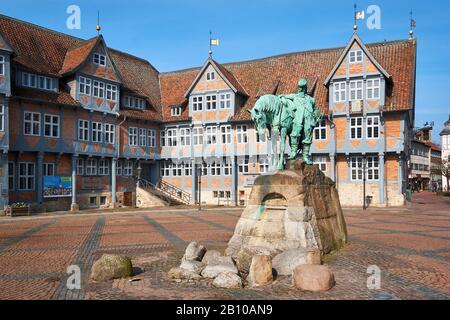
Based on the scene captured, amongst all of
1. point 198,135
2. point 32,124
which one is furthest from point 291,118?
point 198,135

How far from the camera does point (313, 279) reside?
28.4 feet

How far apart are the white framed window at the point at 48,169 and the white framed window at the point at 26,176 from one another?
3.00ft

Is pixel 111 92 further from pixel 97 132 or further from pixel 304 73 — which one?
pixel 304 73

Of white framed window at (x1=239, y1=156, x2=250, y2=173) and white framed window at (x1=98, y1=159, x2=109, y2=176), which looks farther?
white framed window at (x1=239, y1=156, x2=250, y2=173)

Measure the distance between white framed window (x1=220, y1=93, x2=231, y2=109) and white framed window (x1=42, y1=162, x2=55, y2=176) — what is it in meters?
15.9

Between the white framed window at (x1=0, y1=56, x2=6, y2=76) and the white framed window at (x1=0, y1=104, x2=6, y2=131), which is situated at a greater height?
the white framed window at (x1=0, y1=56, x2=6, y2=76)

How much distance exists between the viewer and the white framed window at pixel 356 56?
3509cm

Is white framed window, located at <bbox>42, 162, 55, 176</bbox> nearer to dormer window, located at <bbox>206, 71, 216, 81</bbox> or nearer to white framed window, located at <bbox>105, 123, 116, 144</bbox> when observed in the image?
white framed window, located at <bbox>105, 123, 116, 144</bbox>

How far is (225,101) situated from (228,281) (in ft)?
104

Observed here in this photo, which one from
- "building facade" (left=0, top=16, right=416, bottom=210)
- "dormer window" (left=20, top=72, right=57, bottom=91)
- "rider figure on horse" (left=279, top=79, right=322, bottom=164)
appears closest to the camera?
"rider figure on horse" (left=279, top=79, right=322, bottom=164)

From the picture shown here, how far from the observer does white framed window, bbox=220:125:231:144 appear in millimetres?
39938

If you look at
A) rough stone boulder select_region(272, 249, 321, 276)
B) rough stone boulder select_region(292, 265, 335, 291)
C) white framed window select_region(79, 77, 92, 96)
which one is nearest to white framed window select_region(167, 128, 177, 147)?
white framed window select_region(79, 77, 92, 96)

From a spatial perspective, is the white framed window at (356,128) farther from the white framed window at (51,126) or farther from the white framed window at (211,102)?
the white framed window at (51,126)

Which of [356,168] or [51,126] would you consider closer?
[51,126]
